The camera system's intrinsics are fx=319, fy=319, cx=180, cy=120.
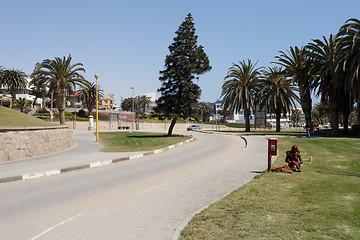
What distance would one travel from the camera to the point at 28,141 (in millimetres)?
17781

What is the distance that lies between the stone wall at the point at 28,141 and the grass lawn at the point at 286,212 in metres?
12.6

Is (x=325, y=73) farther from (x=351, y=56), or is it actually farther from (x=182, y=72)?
(x=182, y=72)

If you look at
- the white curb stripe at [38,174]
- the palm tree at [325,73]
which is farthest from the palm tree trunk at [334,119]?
the white curb stripe at [38,174]

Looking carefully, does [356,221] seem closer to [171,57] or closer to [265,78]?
[171,57]

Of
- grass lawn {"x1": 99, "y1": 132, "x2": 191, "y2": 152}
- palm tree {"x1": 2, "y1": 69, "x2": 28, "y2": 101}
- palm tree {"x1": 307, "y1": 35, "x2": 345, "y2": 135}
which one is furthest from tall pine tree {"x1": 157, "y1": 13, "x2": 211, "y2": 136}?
palm tree {"x1": 2, "y1": 69, "x2": 28, "y2": 101}

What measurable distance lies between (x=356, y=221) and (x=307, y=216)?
84 cm

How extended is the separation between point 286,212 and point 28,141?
15.5 meters

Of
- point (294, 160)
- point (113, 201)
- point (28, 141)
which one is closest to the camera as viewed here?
point (113, 201)

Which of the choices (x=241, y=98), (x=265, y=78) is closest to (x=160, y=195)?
(x=241, y=98)

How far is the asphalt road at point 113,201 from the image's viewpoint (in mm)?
5965

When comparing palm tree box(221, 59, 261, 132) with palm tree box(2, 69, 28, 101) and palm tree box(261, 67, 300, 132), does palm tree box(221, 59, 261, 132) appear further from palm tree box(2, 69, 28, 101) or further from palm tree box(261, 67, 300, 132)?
palm tree box(2, 69, 28, 101)

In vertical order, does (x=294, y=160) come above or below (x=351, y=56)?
below

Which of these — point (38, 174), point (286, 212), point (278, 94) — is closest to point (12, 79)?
point (278, 94)

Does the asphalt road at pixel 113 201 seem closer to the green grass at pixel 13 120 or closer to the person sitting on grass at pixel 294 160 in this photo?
the person sitting on grass at pixel 294 160
